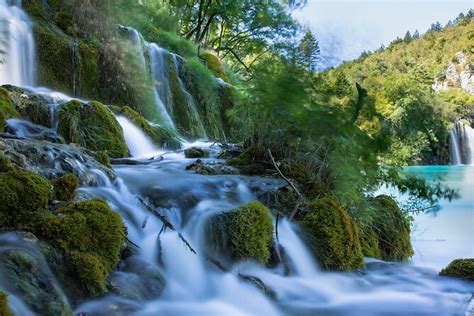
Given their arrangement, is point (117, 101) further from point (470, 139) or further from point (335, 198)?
point (470, 139)

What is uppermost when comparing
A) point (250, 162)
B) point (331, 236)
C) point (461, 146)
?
point (461, 146)

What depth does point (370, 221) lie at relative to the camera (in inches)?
223

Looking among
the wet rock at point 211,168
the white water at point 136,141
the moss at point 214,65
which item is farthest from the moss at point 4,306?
the moss at point 214,65

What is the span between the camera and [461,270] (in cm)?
461

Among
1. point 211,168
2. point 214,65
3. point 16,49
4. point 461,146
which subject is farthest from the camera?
point 461,146

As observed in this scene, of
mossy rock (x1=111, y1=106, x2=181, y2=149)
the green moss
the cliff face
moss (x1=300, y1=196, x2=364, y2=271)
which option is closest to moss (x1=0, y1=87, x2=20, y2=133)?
mossy rock (x1=111, y1=106, x2=181, y2=149)

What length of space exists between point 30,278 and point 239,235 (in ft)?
6.06

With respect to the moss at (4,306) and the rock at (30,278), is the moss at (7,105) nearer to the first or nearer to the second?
the rock at (30,278)

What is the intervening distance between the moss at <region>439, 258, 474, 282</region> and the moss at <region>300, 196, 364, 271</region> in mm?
835

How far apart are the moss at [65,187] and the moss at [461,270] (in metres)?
3.56

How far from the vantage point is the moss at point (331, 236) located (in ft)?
15.0

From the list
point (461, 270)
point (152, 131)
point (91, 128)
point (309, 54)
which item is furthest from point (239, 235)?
point (152, 131)

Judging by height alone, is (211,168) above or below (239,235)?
above

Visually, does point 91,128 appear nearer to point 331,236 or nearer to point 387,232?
point 331,236
